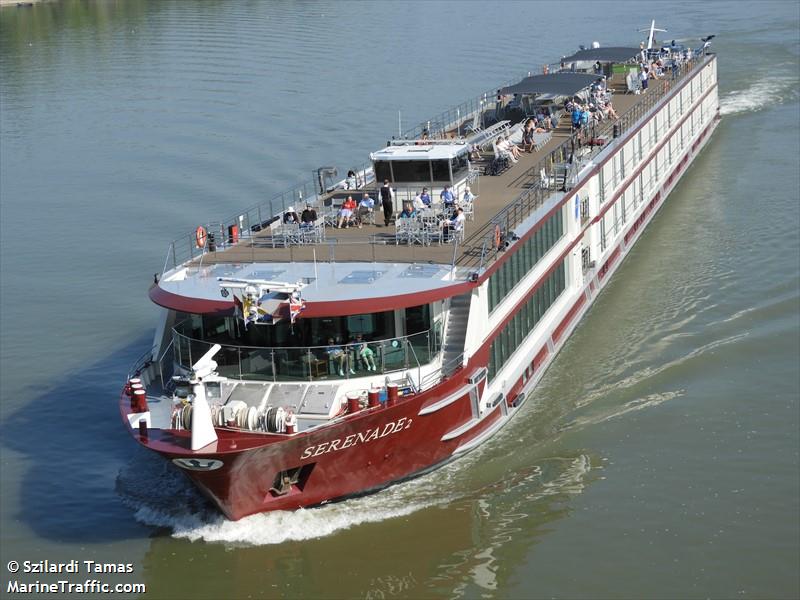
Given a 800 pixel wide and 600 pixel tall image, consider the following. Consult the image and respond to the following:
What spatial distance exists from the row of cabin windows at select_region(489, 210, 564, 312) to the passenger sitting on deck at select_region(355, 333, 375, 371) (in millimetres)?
3356

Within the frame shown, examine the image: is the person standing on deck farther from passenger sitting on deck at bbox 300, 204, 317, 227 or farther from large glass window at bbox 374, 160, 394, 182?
passenger sitting on deck at bbox 300, 204, 317, 227

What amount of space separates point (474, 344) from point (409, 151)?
22.5 ft

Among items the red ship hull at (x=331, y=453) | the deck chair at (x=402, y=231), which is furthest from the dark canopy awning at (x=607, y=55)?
the red ship hull at (x=331, y=453)

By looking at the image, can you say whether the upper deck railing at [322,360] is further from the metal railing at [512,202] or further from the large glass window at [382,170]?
the large glass window at [382,170]

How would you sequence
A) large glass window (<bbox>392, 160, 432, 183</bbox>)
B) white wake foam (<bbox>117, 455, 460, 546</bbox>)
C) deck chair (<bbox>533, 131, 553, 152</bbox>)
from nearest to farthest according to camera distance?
white wake foam (<bbox>117, 455, 460, 546</bbox>) < large glass window (<bbox>392, 160, 432, 183</bbox>) < deck chair (<bbox>533, 131, 553, 152</bbox>)

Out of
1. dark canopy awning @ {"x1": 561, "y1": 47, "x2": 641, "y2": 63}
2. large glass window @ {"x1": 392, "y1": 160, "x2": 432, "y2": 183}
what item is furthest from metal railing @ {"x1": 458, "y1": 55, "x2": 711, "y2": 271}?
dark canopy awning @ {"x1": 561, "y1": 47, "x2": 641, "y2": 63}

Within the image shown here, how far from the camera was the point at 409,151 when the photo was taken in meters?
29.0

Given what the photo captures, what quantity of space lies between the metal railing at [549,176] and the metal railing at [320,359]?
89.5 inches

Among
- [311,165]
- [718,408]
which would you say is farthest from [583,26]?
[718,408]

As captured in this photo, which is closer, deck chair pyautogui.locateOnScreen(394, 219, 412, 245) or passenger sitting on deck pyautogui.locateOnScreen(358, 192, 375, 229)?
deck chair pyautogui.locateOnScreen(394, 219, 412, 245)

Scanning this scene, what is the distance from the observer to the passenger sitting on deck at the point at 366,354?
73.8 feet

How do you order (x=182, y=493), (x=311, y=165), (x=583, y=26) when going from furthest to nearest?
(x=583, y=26) → (x=311, y=165) → (x=182, y=493)

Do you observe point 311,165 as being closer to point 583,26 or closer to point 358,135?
point 358,135

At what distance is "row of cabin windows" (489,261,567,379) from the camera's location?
2552 centimetres
